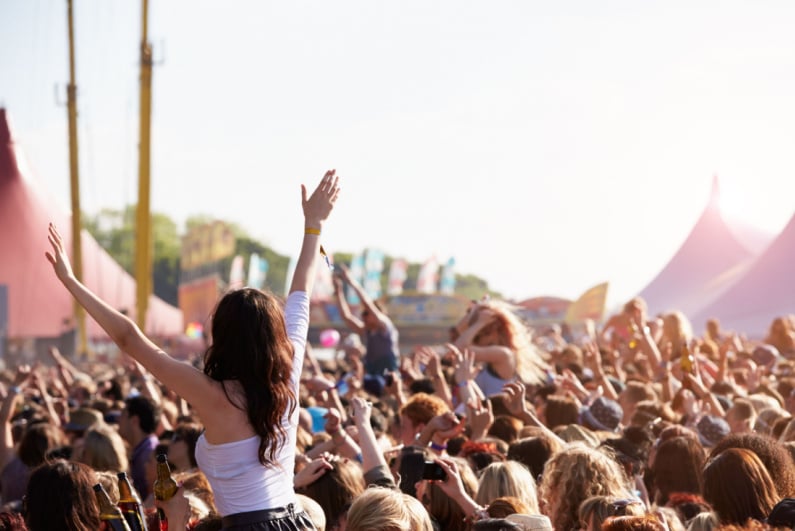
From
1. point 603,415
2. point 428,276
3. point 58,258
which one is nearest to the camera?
point 58,258

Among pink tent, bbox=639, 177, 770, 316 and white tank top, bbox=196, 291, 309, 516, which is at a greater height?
white tank top, bbox=196, 291, 309, 516

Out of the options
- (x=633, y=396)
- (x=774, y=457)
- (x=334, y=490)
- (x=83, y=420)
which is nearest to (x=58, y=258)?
(x=334, y=490)

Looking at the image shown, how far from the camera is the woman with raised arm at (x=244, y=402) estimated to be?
3.14m

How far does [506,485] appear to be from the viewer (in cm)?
437

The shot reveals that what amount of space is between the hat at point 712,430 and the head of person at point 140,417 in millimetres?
3263

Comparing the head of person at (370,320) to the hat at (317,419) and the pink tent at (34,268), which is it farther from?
the pink tent at (34,268)

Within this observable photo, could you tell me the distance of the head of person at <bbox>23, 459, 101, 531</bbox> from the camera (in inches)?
146

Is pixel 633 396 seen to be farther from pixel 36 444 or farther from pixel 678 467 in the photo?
pixel 36 444

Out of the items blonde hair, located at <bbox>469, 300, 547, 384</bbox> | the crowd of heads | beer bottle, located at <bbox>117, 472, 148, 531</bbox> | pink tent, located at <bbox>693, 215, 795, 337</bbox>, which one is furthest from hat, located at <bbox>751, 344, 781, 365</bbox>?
pink tent, located at <bbox>693, 215, 795, 337</bbox>

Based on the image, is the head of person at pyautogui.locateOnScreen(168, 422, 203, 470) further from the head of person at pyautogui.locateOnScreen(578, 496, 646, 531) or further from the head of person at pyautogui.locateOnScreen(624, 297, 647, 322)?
the head of person at pyautogui.locateOnScreen(624, 297, 647, 322)

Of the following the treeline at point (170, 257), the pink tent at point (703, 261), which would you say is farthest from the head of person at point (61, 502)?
the treeline at point (170, 257)

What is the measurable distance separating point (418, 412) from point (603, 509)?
8.16ft

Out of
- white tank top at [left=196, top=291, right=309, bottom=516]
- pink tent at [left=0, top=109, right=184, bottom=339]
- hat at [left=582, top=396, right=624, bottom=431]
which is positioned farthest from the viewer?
pink tent at [left=0, top=109, right=184, bottom=339]

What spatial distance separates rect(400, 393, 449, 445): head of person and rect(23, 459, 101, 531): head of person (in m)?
2.56
